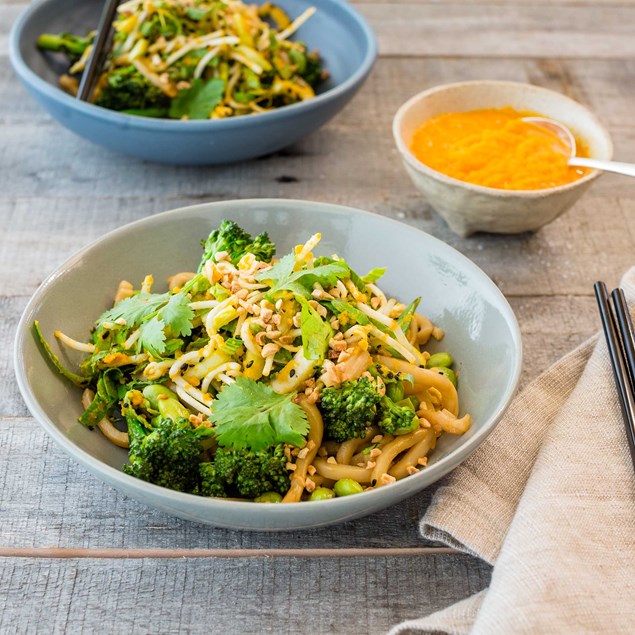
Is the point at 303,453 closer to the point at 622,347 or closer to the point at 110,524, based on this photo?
the point at 110,524

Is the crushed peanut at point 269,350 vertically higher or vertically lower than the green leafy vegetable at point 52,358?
higher

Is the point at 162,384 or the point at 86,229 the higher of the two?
the point at 162,384

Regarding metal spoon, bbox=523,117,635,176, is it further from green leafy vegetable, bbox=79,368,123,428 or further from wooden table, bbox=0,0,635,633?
green leafy vegetable, bbox=79,368,123,428

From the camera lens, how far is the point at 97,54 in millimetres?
3258

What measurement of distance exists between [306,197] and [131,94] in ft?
2.52

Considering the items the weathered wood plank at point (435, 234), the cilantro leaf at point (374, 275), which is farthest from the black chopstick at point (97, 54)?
the cilantro leaf at point (374, 275)

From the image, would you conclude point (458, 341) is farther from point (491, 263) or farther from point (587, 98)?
point (587, 98)

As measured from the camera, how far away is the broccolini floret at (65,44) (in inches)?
138

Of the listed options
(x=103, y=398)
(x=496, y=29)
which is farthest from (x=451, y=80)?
(x=103, y=398)

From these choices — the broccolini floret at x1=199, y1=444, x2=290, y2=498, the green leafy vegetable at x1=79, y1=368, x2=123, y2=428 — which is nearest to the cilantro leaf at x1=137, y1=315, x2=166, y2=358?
the green leafy vegetable at x1=79, y1=368, x2=123, y2=428

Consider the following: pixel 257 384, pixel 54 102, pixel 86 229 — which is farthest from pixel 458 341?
pixel 54 102

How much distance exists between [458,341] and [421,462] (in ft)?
1.51

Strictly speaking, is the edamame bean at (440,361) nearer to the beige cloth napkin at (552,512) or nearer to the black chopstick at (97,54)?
the beige cloth napkin at (552,512)

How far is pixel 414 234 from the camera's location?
254cm
